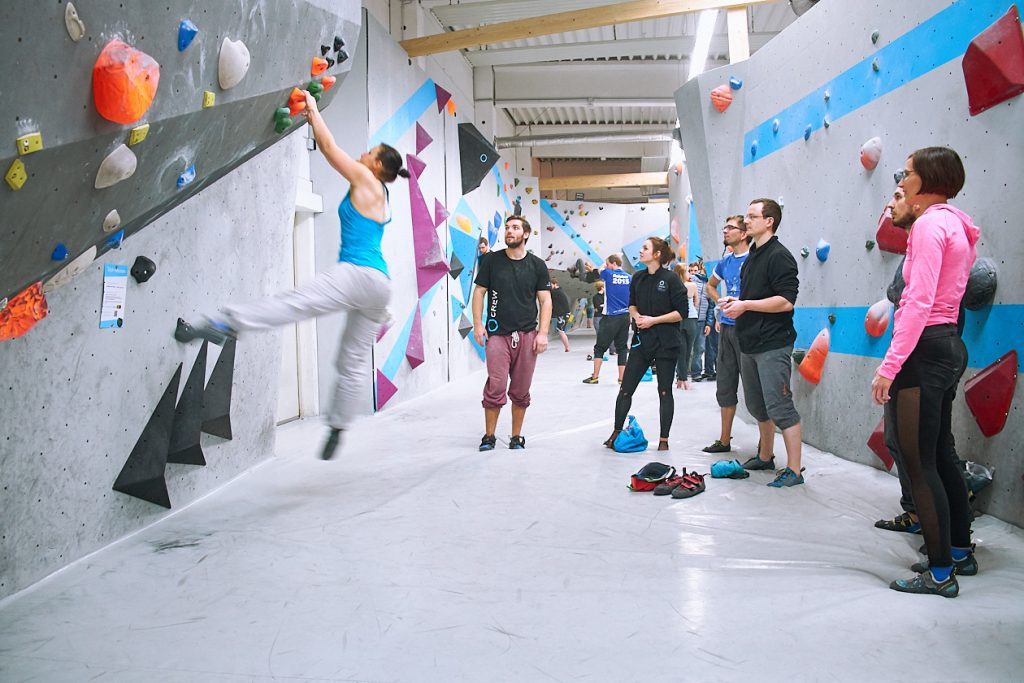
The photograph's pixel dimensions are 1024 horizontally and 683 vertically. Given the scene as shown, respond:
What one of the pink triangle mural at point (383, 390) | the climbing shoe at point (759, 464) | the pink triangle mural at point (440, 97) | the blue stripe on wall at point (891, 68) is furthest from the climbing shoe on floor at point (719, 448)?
the pink triangle mural at point (440, 97)

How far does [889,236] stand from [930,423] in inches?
68.1

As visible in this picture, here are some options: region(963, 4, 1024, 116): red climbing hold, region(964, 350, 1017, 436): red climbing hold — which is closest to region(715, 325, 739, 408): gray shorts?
region(964, 350, 1017, 436): red climbing hold

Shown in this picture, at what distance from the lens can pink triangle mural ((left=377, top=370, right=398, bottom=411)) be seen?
19.9ft

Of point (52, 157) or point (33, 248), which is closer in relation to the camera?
point (52, 157)

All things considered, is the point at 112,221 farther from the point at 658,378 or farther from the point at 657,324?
the point at 658,378

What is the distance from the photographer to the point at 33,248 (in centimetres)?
171

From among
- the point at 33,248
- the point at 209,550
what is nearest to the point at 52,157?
the point at 33,248

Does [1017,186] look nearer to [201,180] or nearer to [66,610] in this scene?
[201,180]

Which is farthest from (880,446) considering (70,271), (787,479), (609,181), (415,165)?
(609,181)

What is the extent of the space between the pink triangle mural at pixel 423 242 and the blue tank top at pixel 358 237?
154 inches

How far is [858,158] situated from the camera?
3932 millimetres

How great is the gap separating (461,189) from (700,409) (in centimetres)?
425

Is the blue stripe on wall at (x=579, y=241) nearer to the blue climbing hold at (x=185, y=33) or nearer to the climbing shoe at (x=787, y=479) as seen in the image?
the climbing shoe at (x=787, y=479)

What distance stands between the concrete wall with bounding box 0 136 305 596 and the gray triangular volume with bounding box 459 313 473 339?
4.83 metres
